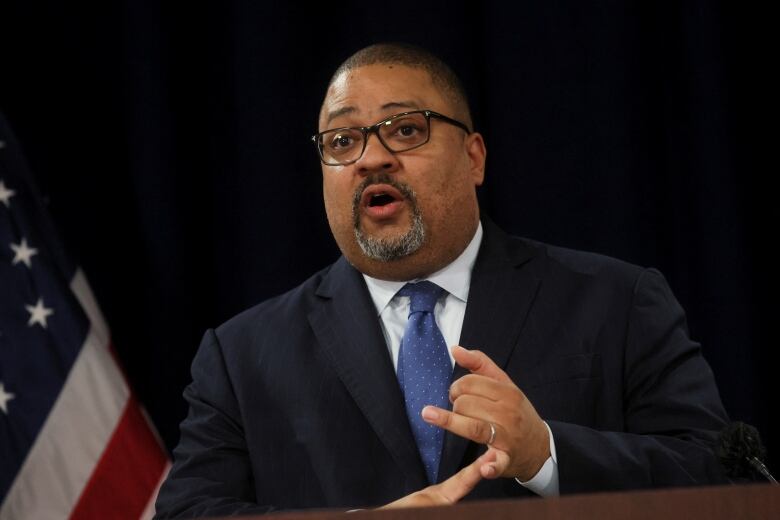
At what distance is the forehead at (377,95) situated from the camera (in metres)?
1.74

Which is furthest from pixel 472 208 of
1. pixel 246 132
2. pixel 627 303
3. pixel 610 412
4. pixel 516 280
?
pixel 246 132

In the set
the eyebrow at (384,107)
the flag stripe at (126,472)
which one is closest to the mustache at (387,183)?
the eyebrow at (384,107)

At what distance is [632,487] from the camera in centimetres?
142

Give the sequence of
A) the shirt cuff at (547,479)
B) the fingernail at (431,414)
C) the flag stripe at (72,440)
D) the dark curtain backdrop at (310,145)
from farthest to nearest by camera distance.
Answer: the dark curtain backdrop at (310,145) → the flag stripe at (72,440) → the shirt cuff at (547,479) → the fingernail at (431,414)

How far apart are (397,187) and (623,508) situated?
991mm

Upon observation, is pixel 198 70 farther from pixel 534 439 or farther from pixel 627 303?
pixel 534 439

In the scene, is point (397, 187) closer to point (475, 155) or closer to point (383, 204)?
point (383, 204)

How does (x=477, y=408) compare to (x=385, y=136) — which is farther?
(x=385, y=136)

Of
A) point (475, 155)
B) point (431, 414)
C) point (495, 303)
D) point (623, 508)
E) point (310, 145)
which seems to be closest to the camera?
point (623, 508)

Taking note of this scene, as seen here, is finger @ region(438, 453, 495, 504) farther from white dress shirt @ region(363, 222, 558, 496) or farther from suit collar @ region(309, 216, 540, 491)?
white dress shirt @ region(363, 222, 558, 496)

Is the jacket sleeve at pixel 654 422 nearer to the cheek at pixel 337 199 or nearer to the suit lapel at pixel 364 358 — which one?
the suit lapel at pixel 364 358

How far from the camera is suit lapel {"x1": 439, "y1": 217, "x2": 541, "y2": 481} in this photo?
1.56m

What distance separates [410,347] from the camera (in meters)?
1.65

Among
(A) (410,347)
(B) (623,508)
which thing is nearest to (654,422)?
(A) (410,347)
